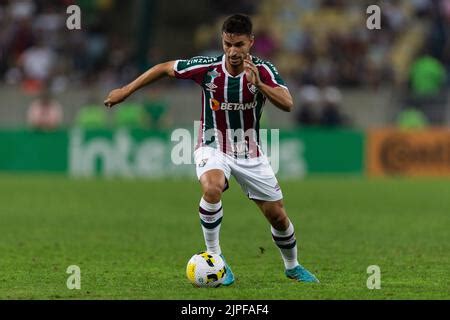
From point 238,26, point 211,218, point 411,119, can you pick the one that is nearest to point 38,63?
point 411,119

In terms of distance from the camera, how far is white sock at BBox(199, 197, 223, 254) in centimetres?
916

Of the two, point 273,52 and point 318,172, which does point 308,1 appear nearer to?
point 273,52

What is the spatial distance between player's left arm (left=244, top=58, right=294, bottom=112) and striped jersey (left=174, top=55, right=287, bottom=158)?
0.43 metres

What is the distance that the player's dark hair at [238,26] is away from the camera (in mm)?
8891

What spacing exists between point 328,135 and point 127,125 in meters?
4.35

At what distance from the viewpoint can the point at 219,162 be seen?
30.4 ft

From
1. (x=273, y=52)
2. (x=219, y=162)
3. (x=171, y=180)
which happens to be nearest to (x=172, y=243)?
(x=219, y=162)

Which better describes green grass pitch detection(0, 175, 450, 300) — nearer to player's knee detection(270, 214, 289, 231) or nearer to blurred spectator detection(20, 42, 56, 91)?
player's knee detection(270, 214, 289, 231)

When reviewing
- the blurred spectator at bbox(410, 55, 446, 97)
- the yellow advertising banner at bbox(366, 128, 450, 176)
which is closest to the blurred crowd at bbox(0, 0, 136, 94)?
the yellow advertising banner at bbox(366, 128, 450, 176)

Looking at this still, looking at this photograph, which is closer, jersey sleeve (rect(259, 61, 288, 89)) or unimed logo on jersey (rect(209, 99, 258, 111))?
jersey sleeve (rect(259, 61, 288, 89))

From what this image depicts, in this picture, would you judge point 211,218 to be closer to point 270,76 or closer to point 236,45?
point 270,76

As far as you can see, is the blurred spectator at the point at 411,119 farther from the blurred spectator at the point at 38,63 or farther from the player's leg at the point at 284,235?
the player's leg at the point at 284,235

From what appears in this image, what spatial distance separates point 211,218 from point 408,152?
51.6 ft

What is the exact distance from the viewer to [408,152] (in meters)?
24.4
